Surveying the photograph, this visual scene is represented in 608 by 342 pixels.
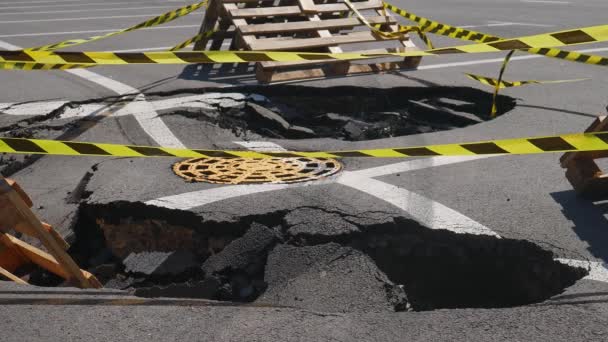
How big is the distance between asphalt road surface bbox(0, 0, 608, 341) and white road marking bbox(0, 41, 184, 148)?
0.11ft

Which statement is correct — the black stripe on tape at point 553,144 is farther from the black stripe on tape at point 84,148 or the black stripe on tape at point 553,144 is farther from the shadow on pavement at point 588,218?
the black stripe on tape at point 84,148

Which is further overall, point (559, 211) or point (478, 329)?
point (559, 211)

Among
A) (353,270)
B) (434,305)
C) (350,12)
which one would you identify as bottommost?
(434,305)

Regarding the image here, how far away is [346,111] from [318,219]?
3702 millimetres

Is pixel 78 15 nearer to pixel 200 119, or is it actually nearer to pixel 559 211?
pixel 200 119

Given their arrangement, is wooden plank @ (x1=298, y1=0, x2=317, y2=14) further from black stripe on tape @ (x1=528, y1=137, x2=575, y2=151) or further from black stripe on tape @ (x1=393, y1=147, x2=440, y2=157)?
black stripe on tape @ (x1=528, y1=137, x2=575, y2=151)

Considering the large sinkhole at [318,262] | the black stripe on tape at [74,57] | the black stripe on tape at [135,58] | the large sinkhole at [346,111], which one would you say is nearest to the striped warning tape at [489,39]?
the large sinkhole at [346,111]

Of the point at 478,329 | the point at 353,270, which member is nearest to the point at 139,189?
the point at 353,270

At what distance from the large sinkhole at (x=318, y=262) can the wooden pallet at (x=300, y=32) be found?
407cm

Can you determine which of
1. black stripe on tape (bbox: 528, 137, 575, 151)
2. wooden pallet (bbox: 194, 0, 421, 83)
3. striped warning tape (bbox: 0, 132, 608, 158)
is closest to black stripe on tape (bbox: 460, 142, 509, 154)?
striped warning tape (bbox: 0, 132, 608, 158)

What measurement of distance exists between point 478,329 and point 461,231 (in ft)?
4.23

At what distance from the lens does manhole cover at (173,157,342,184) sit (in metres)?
5.57

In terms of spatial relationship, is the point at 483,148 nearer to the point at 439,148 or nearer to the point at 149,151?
the point at 439,148

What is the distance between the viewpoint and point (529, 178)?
5559mm
